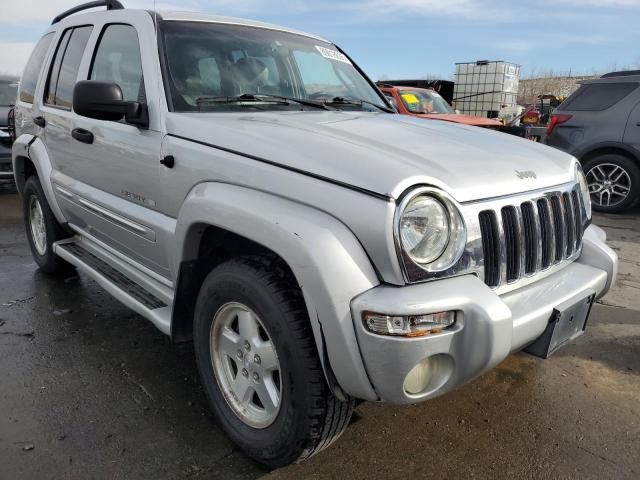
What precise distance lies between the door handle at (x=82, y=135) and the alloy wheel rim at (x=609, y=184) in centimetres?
662

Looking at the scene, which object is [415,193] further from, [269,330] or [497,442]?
[497,442]

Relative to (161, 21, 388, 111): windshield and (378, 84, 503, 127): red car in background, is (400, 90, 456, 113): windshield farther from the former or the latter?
(161, 21, 388, 111): windshield

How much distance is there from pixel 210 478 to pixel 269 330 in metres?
0.72

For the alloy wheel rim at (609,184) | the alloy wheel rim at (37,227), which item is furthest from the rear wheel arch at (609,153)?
the alloy wheel rim at (37,227)

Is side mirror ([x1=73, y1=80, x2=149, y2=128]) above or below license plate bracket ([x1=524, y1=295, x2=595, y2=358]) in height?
above

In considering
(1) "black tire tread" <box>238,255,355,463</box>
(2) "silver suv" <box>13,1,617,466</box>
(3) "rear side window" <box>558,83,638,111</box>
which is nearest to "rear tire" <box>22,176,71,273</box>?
(2) "silver suv" <box>13,1,617,466</box>

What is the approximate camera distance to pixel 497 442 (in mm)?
2410

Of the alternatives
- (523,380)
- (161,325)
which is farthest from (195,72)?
(523,380)

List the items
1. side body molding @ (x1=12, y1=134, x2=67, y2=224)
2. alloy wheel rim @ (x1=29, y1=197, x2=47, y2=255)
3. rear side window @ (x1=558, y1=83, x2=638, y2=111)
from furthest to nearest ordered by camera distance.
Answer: rear side window @ (x1=558, y1=83, x2=638, y2=111) < alloy wheel rim @ (x1=29, y1=197, x2=47, y2=255) < side body molding @ (x1=12, y1=134, x2=67, y2=224)

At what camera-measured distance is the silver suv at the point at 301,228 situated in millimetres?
1719

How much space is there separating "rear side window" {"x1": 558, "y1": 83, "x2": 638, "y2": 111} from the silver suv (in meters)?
5.53

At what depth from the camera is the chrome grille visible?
77.1 inches

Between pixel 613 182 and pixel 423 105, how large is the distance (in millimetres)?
4102

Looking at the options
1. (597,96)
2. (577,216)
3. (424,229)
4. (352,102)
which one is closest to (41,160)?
(352,102)
